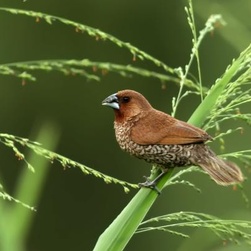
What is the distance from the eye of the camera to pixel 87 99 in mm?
16000

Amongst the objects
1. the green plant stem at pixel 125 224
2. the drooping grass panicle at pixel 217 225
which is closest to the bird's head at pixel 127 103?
the green plant stem at pixel 125 224

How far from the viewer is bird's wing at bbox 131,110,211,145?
3.51 meters

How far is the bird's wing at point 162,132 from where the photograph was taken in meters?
3.51

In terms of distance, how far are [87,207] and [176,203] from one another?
182cm

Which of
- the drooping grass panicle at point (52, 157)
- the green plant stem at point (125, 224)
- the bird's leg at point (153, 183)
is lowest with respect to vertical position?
the green plant stem at point (125, 224)

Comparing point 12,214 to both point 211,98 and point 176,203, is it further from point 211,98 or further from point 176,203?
point 176,203

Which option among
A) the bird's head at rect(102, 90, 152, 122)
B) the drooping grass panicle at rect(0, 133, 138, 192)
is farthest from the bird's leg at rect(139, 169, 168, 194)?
the bird's head at rect(102, 90, 152, 122)

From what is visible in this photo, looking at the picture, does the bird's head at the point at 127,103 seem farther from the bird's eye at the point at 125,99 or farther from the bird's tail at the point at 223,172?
the bird's tail at the point at 223,172

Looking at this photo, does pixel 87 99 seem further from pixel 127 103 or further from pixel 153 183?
pixel 153 183

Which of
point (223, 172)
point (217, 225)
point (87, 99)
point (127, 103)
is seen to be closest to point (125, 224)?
point (217, 225)

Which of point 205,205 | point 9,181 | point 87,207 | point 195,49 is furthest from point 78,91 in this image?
point 195,49

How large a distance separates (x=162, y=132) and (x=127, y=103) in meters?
0.30

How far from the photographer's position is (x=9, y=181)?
43.2 ft

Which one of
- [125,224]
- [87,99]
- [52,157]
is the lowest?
[87,99]
